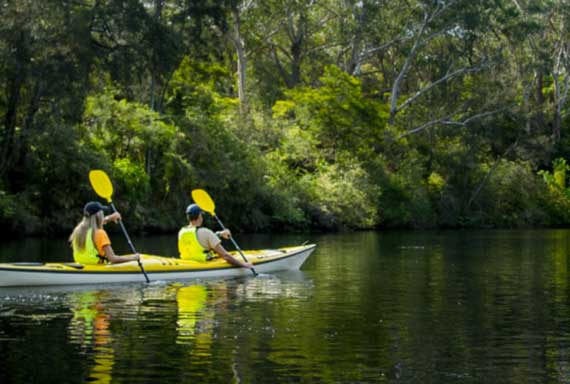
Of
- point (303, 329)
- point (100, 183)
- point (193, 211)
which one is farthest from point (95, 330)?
point (100, 183)

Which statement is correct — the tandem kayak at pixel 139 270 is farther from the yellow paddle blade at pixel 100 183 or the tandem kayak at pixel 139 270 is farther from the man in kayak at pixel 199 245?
the yellow paddle blade at pixel 100 183

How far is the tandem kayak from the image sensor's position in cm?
1508

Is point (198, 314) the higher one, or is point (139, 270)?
point (139, 270)

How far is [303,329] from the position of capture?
1166 centimetres

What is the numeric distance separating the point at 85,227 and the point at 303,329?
538 centimetres

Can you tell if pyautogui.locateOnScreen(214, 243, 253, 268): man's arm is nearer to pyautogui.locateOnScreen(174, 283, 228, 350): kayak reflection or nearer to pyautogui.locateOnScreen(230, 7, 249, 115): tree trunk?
pyautogui.locateOnScreen(174, 283, 228, 350): kayak reflection

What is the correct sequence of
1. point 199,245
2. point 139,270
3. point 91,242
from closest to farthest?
point 91,242 → point 139,270 → point 199,245

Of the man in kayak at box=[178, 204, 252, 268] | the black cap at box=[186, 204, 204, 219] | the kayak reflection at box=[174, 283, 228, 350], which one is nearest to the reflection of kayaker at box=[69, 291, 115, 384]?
the kayak reflection at box=[174, 283, 228, 350]

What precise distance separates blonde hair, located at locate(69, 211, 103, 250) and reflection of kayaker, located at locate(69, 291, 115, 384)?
1.02m

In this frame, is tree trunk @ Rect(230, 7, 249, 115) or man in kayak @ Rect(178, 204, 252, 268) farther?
tree trunk @ Rect(230, 7, 249, 115)

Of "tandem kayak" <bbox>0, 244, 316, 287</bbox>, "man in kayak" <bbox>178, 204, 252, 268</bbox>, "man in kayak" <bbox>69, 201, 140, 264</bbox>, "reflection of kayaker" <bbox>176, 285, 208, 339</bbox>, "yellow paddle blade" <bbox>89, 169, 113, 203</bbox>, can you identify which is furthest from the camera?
"yellow paddle blade" <bbox>89, 169, 113, 203</bbox>

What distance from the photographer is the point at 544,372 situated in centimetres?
919

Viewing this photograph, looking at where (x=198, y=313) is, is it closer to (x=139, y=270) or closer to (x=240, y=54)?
(x=139, y=270)

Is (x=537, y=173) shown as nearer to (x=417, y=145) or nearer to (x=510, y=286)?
(x=417, y=145)
